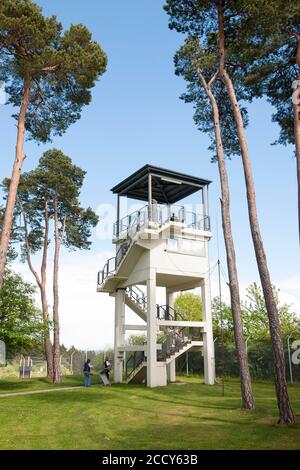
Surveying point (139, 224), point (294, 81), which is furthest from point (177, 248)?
point (294, 81)

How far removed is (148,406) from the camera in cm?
1398

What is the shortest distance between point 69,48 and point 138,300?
43.6 ft

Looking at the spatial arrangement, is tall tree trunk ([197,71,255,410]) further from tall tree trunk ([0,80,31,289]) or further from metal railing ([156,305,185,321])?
metal railing ([156,305,185,321])

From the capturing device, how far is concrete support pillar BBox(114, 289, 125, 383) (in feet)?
76.5

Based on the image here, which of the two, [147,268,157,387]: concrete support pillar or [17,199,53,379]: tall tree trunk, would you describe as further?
[17,199,53,379]: tall tree trunk

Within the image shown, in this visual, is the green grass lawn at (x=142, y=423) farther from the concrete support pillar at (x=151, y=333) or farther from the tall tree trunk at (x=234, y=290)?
the concrete support pillar at (x=151, y=333)

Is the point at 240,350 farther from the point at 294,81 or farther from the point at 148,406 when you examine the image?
the point at 294,81

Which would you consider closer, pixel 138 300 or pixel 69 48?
pixel 69 48

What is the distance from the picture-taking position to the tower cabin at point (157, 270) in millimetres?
20797

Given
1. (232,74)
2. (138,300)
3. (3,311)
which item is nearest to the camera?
(232,74)

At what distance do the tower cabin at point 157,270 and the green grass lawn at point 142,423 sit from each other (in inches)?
173

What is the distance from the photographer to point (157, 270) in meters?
21.0

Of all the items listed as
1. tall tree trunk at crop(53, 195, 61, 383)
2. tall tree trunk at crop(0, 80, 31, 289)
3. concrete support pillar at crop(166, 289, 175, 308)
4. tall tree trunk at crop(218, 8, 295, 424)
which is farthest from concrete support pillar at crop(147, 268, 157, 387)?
tall tree trunk at crop(218, 8, 295, 424)

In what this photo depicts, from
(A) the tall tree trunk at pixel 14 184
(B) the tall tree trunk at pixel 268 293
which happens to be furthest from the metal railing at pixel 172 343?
(B) the tall tree trunk at pixel 268 293
